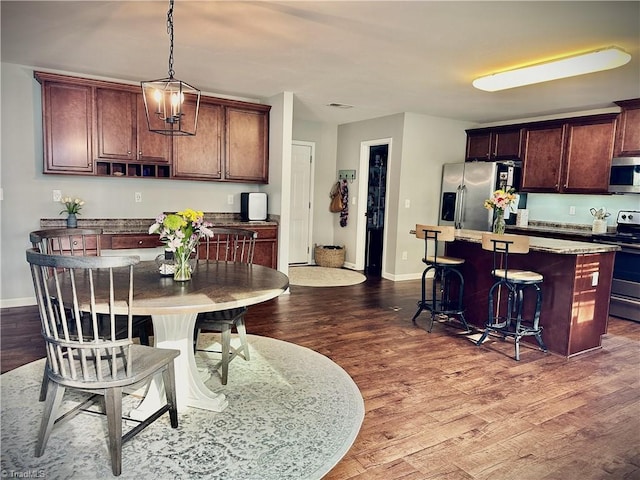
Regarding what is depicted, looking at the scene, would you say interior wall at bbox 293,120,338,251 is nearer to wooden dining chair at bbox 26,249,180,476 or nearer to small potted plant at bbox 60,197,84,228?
small potted plant at bbox 60,197,84,228

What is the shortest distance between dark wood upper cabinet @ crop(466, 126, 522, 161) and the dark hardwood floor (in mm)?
2705

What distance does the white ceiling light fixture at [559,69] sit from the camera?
10.3ft

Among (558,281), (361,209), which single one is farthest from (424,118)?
(558,281)

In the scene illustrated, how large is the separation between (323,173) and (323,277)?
Result: 78.5 inches

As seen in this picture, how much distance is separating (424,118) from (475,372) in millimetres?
4136

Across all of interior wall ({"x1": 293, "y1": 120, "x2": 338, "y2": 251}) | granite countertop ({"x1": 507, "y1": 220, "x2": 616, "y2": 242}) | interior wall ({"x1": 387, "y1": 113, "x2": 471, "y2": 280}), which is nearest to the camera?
granite countertop ({"x1": 507, "y1": 220, "x2": 616, "y2": 242})

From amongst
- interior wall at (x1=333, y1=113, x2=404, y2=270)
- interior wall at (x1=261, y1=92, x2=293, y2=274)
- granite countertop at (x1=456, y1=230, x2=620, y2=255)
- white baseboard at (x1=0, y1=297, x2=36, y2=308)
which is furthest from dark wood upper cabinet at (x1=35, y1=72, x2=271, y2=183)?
granite countertop at (x1=456, y1=230, x2=620, y2=255)

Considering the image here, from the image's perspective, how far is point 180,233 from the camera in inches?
92.4

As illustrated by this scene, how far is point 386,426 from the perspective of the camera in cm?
239

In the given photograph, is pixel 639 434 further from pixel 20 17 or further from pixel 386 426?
pixel 20 17

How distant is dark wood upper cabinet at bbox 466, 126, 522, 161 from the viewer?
20.0 feet

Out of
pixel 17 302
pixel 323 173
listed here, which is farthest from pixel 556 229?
pixel 17 302

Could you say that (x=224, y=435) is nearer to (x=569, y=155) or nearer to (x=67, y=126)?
Answer: (x=67, y=126)

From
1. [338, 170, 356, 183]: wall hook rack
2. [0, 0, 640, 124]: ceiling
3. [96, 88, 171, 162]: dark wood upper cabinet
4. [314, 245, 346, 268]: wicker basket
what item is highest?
[0, 0, 640, 124]: ceiling
